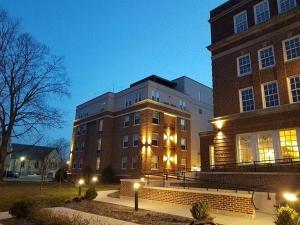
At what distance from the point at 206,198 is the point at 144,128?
29.1m

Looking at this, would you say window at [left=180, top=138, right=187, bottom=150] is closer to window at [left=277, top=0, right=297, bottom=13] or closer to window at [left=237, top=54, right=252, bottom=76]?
window at [left=237, top=54, right=252, bottom=76]

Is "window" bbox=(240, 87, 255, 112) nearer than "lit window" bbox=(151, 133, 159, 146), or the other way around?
"window" bbox=(240, 87, 255, 112)

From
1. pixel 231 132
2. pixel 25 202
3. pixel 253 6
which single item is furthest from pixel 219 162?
pixel 25 202

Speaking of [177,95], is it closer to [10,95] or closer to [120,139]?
[120,139]

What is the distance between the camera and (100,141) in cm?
5059

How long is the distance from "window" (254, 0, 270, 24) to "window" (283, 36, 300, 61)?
3393mm

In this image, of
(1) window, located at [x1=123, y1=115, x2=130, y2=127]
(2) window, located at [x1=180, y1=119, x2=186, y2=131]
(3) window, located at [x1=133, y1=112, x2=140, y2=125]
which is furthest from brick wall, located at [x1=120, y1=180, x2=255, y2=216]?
(2) window, located at [x1=180, y1=119, x2=186, y2=131]

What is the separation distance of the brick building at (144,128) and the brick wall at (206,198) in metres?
23.2

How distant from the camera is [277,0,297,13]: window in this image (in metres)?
22.6

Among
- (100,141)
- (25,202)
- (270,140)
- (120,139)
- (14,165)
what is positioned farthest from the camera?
(14,165)

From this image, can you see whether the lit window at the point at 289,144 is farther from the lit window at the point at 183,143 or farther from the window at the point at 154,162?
the lit window at the point at 183,143

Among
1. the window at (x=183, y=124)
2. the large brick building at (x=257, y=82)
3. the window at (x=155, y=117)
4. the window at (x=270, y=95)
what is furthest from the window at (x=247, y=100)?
the window at (x=183, y=124)

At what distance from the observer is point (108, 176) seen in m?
44.0

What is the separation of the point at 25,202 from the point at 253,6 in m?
25.2
